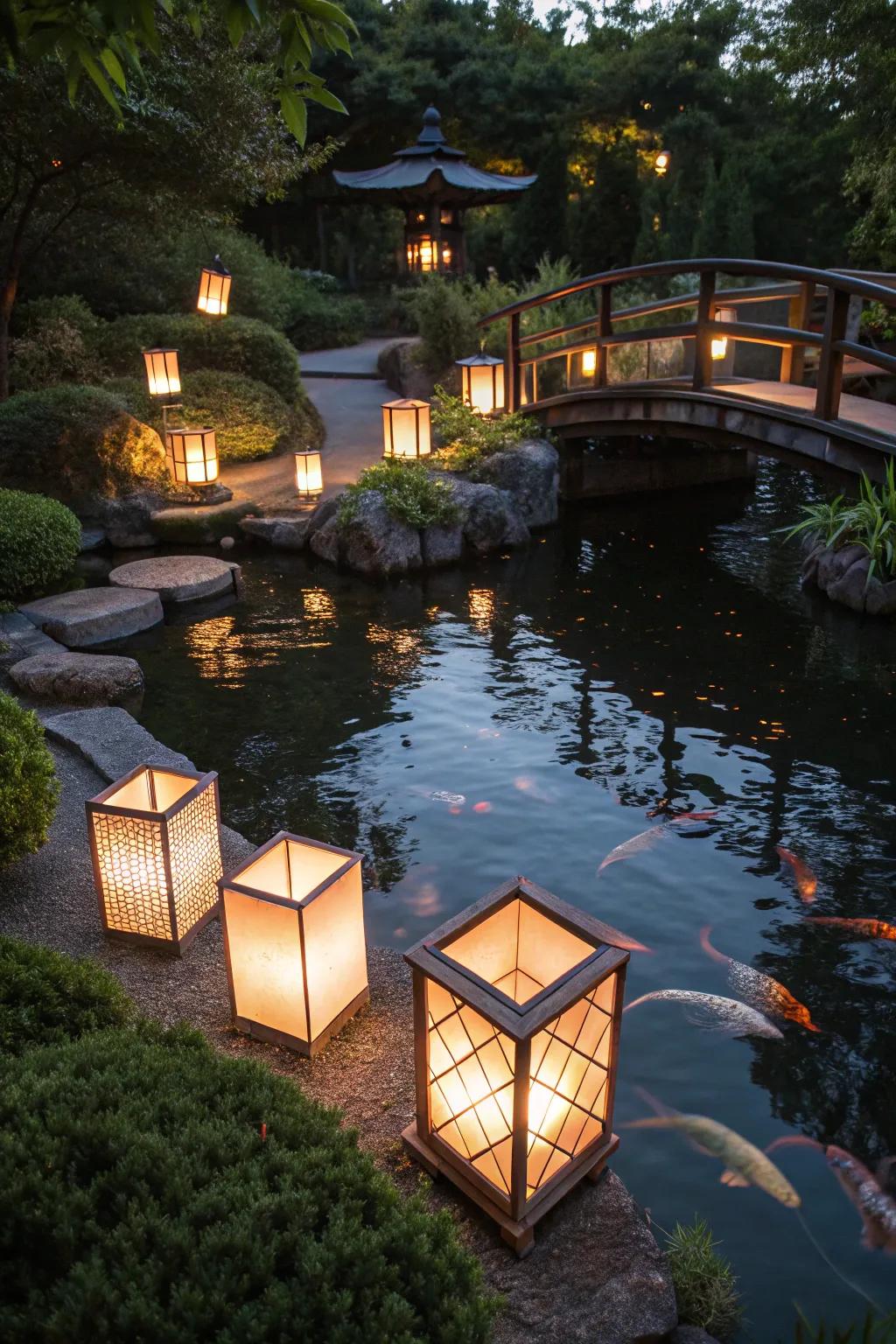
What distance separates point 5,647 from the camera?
28.4 ft

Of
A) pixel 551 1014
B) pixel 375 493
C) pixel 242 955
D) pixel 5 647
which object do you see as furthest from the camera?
pixel 375 493

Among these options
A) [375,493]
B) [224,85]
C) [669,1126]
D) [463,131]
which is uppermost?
[463,131]

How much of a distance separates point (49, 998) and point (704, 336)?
9787mm

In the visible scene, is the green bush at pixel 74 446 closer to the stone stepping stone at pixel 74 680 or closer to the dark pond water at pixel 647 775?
the dark pond water at pixel 647 775

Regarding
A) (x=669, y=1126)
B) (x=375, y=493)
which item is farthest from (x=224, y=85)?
(x=669, y=1126)

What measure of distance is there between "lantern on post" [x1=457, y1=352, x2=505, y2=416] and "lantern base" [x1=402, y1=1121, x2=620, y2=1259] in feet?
38.3

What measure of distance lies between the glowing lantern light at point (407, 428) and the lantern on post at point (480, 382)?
1542 mm

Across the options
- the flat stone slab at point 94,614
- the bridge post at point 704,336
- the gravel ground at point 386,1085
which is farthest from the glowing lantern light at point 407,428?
the gravel ground at point 386,1085

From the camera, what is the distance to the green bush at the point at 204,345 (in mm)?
15531

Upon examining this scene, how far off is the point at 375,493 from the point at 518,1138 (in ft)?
30.4

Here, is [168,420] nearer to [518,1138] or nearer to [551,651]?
[551,651]

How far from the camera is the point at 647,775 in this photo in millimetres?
6941

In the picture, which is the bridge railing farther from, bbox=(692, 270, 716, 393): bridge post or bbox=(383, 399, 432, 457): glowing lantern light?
bbox=(383, 399, 432, 457): glowing lantern light

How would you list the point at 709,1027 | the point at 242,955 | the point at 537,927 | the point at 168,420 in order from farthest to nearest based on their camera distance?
the point at 168,420 → the point at 709,1027 → the point at 242,955 → the point at 537,927
